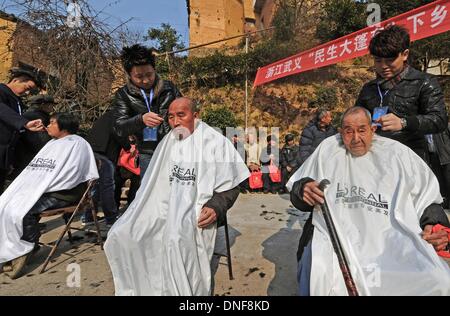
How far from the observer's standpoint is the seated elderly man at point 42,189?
2.68 metres

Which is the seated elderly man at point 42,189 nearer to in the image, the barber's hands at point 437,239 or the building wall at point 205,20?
the barber's hands at point 437,239

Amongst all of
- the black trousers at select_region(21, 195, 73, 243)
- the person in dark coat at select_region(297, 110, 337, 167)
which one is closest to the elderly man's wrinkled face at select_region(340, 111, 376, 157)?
the black trousers at select_region(21, 195, 73, 243)

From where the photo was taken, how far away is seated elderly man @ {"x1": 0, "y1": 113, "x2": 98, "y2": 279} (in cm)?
268

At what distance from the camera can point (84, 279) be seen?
2.62 m

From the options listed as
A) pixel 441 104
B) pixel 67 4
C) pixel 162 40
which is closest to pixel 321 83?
pixel 67 4

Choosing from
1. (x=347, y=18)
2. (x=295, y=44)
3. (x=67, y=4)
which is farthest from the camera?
(x=295, y=44)

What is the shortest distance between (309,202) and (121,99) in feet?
6.66

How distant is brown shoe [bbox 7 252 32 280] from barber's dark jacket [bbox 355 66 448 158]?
3130 millimetres

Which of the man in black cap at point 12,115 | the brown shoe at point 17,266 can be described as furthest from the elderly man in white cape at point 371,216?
the man in black cap at point 12,115

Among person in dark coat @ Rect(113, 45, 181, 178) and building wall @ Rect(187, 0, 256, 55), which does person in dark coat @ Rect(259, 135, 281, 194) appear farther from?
building wall @ Rect(187, 0, 256, 55)

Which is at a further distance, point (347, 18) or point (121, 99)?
point (347, 18)

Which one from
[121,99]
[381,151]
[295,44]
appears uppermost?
[295,44]
